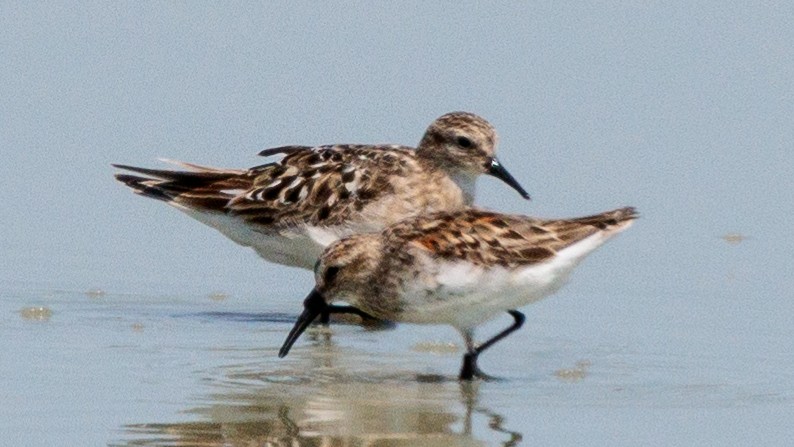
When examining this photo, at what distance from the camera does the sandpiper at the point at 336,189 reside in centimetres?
1266

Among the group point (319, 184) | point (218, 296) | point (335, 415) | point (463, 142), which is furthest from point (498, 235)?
point (218, 296)

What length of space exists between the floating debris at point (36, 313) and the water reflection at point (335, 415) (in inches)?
69.8

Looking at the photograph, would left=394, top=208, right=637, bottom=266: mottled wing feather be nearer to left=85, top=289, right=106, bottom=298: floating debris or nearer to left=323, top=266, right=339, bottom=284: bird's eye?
left=323, top=266, right=339, bottom=284: bird's eye

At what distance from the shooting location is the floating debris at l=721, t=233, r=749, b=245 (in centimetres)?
1381

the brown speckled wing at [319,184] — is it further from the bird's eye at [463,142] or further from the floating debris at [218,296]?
the floating debris at [218,296]

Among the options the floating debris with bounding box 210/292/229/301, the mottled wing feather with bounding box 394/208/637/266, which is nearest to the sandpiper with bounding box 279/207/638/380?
the mottled wing feather with bounding box 394/208/637/266

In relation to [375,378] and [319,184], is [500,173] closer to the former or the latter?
[319,184]

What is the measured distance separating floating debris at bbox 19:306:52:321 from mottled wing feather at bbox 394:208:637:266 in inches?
96.0

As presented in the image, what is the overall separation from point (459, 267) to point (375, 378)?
0.83 meters

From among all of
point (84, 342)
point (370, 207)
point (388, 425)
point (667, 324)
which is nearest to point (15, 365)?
point (84, 342)

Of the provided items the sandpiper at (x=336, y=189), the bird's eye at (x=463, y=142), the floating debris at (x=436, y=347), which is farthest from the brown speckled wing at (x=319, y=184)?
the floating debris at (x=436, y=347)

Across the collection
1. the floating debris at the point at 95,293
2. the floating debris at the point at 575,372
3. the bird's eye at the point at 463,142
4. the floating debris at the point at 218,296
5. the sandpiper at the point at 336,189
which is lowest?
the floating debris at the point at 575,372

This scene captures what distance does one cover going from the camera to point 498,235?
34.7 ft

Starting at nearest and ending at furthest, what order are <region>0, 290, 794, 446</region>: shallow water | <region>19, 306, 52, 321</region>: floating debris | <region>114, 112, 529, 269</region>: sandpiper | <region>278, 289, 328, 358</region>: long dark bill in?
<region>0, 290, 794, 446</region>: shallow water, <region>278, 289, 328, 358</region>: long dark bill, <region>19, 306, 52, 321</region>: floating debris, <region>114, 112, 529, 269</region>: sandpiper
